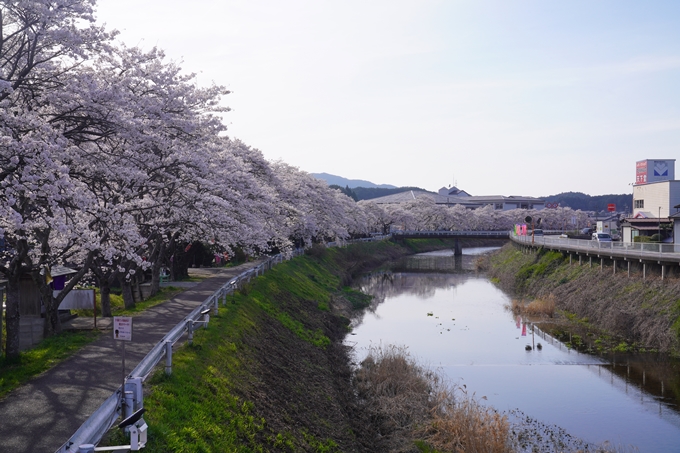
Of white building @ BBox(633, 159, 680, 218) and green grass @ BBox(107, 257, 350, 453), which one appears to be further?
white building @ BBox(633, 159, 680, 218)

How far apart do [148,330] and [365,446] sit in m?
7.59

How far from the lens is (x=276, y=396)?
55.0 feet

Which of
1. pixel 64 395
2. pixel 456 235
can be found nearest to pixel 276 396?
pixel 64 395

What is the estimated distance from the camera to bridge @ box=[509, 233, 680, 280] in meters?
31.8

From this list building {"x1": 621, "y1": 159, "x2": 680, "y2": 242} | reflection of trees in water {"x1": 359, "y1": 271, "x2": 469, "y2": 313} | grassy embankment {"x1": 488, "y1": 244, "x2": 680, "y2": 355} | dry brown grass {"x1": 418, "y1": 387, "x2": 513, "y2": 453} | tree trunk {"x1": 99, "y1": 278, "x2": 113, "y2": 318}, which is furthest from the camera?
building {"x1": 621, "y1": 159, "x2": 680, "y2": 242}

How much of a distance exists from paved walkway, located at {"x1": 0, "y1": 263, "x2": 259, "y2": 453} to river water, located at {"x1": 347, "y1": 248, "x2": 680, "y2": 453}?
482 inches

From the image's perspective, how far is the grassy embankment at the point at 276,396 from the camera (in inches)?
484

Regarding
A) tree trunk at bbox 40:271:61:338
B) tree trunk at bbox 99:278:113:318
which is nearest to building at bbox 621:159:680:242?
tree trunk at bbox 99:278:113:318

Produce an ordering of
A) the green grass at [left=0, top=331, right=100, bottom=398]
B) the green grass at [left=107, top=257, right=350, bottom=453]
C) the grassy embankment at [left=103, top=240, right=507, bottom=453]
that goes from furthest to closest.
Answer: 1. the green grass at [left=0, top=331, right=100, bottom=398]
2. the grassy embankment at [left=103, top=240, right=507, bottom=453]
3. the green grass at [left=107, top=257, right=350, bottom=453]

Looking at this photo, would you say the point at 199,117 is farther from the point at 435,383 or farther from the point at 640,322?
the point at 640,322

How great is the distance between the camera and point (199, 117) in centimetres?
2497

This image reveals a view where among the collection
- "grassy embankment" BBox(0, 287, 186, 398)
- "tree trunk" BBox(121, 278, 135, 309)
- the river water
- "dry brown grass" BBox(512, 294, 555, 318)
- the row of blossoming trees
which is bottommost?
the river water

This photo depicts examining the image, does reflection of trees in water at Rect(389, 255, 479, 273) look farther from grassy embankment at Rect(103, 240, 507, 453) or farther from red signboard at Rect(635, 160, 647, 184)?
grassy embankment at Rect(103, 240, 507, 453)

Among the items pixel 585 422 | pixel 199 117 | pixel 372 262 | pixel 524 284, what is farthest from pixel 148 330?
pixel 372 262
